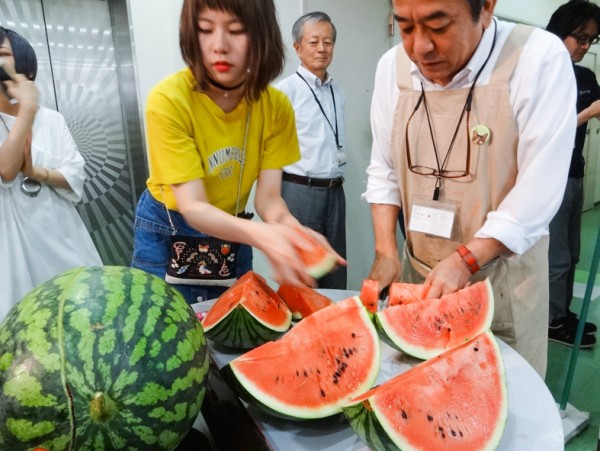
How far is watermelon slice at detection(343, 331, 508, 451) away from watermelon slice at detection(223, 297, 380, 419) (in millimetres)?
96

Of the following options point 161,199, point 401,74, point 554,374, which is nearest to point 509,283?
point 401,74

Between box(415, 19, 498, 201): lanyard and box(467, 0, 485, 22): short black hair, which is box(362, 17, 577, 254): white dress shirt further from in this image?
box(467, 0, 485, 22): short black hair

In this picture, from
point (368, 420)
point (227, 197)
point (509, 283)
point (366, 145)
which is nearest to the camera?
point (368, 420)

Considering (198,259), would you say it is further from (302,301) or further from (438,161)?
(438,161)

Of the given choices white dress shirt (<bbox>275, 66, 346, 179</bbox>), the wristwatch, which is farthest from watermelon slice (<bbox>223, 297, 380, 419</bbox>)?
white dress shirt (<bbox>275, 66, 346, 179</bbox>)

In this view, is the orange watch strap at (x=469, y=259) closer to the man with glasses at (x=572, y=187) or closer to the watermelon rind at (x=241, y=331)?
the watermelon rind at (x=241, y=331)

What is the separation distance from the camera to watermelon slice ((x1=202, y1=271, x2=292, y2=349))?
3.81ft

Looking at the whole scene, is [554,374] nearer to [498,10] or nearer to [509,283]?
[509,283]

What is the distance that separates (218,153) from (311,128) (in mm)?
2169

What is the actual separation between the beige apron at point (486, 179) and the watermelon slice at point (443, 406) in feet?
2.09

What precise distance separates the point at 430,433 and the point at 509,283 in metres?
0.89

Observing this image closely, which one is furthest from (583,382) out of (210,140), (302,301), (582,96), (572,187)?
(210,140)

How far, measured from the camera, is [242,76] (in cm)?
150

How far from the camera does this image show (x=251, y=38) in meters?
1.39
